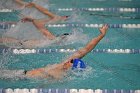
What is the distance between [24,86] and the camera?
3.94 meters

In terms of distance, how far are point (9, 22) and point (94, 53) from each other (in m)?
2.15

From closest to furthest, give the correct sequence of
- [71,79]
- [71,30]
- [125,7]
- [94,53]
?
[71,79], [94,53], [71,30], [125,7]

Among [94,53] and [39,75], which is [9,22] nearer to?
[94,53]

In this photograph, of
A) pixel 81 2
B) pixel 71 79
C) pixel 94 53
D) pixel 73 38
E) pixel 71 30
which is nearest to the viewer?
pixel 71 79

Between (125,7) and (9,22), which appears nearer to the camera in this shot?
(9,22)

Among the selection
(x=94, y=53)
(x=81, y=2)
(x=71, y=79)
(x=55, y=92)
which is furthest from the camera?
(x=81, y=2)

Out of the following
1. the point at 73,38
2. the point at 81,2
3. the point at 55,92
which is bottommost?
the point at 55,92

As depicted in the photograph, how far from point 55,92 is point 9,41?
1705 millimetres

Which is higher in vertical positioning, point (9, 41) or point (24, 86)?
point (9, 41)

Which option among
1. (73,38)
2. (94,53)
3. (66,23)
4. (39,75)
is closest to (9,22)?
(66,23)

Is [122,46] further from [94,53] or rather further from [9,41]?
[9,41]

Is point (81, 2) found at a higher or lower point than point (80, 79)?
higher

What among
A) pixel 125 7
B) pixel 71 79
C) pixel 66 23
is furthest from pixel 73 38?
pixel 125 7

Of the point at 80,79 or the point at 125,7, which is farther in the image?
the point at 125,7
